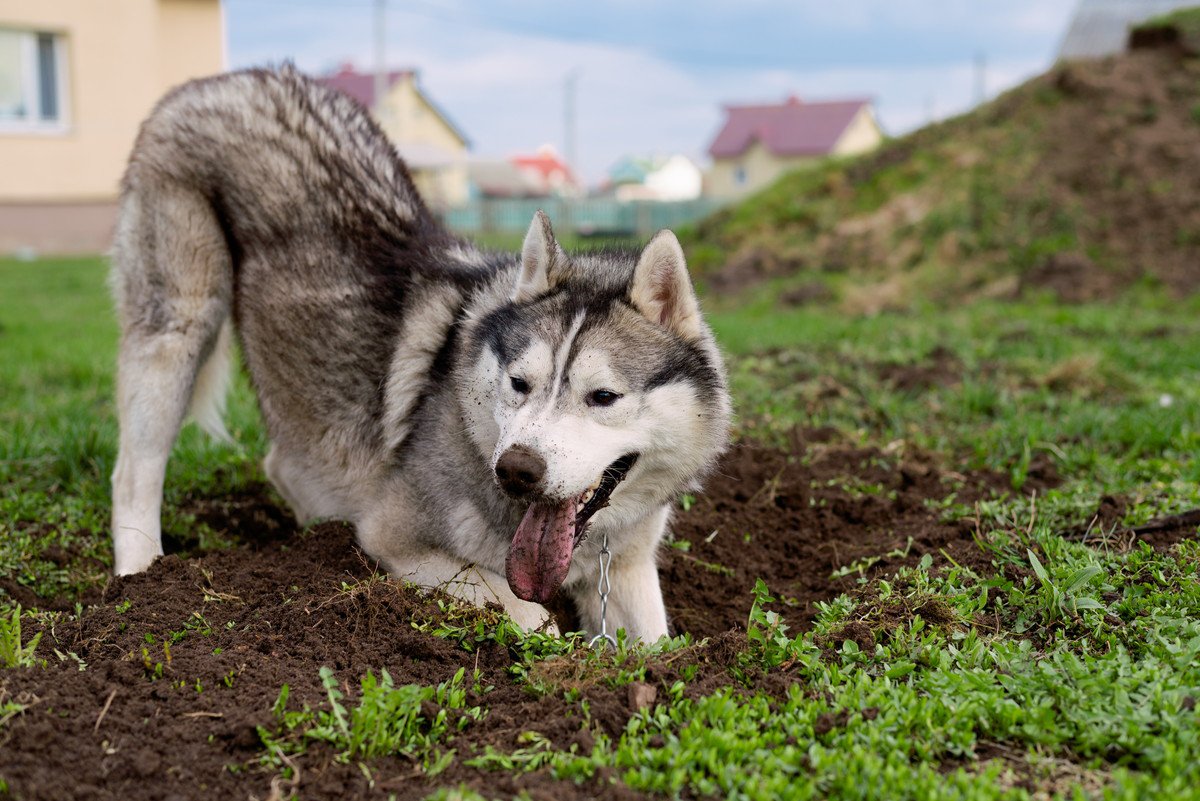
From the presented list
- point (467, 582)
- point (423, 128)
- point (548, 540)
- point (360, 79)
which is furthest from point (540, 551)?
point (423, 128)

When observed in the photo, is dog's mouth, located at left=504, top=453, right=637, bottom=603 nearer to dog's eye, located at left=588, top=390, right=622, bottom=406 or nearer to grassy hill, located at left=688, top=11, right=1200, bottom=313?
dog's eye, located at left=588, top=390, right=622, bottom=406

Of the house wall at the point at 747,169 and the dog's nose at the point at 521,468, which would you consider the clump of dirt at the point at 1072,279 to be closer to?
the dog's nose at the point at 521,468

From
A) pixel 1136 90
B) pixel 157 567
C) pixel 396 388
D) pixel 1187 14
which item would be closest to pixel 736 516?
pixel 396 388

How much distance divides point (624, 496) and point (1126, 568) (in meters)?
1.75

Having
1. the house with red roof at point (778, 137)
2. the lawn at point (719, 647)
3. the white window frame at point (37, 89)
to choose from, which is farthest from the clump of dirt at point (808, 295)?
the house with red roof at point (778, 137)

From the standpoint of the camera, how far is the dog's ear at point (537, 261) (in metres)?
3.73

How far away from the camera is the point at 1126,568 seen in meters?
3.60

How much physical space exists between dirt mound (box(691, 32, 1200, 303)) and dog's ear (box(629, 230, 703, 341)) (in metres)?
Answer: 7.88

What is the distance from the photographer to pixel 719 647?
10.7 ft

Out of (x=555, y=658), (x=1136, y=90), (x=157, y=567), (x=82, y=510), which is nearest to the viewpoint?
(x=555, y=658)

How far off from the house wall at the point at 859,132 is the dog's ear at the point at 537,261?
195ft

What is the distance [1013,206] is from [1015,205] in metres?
0.03

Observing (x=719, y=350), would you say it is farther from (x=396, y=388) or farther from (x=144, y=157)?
(x=144, y=157)

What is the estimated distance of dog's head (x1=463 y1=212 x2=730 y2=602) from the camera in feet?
10.9
